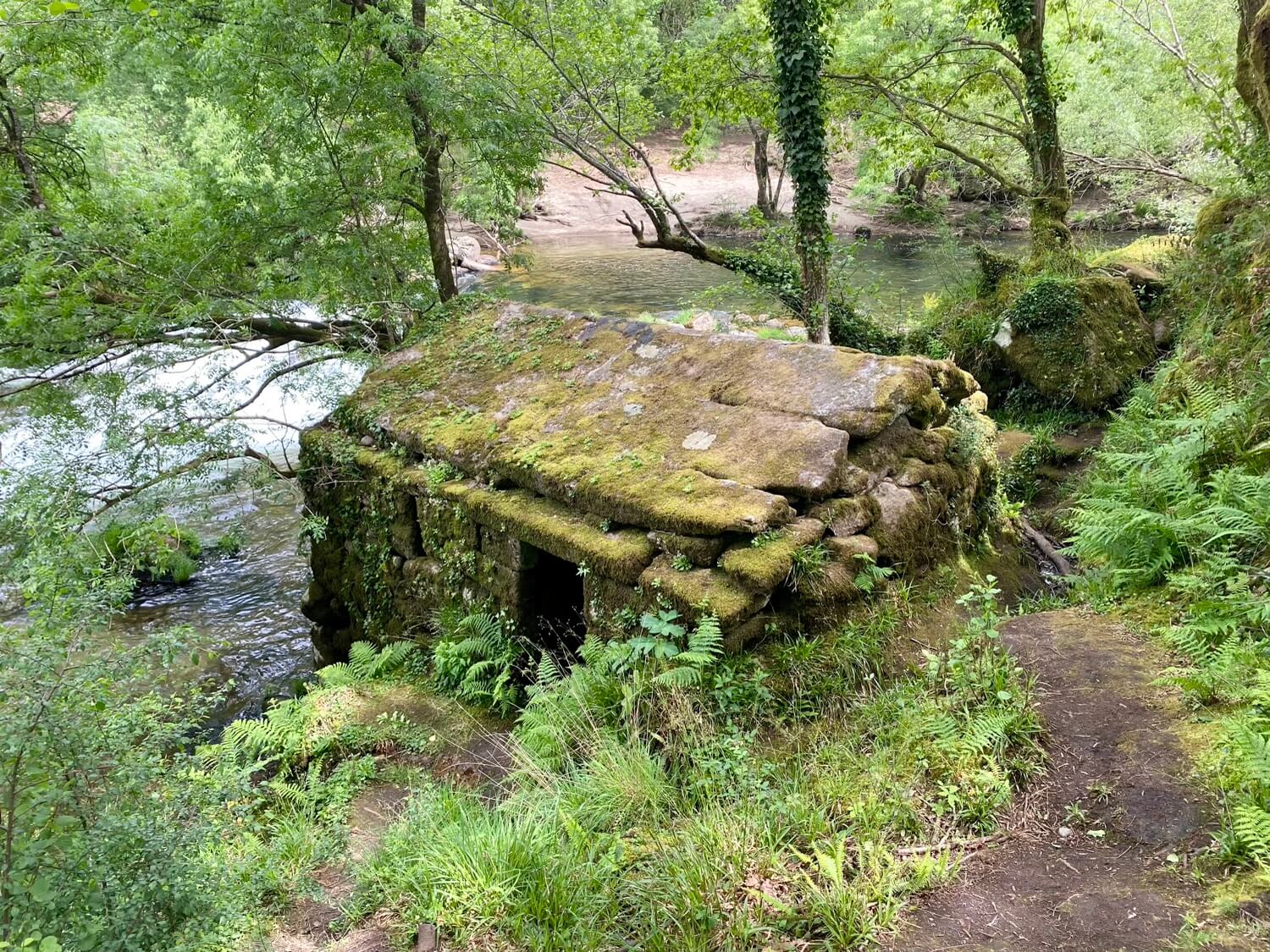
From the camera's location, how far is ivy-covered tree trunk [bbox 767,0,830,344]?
30.4 ft

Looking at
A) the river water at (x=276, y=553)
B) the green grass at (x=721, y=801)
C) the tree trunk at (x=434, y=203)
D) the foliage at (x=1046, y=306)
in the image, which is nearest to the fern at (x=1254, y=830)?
the green grass at (x=721, y=801)

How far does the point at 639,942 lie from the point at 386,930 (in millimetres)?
1151

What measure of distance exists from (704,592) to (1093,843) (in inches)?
82.4

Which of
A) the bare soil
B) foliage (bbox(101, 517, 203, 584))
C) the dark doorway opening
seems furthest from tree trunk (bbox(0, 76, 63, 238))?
the bare soil

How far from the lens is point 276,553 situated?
11.3m

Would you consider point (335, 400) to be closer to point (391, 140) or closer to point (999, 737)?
point (391, 140)

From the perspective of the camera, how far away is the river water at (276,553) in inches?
339

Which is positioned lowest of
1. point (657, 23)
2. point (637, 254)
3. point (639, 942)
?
point (639, 942)

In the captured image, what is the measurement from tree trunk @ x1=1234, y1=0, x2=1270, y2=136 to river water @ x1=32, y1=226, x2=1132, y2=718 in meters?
4.59

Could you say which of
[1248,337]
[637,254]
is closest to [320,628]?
[1248,337]

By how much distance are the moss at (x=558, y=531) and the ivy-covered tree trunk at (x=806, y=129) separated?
469cm

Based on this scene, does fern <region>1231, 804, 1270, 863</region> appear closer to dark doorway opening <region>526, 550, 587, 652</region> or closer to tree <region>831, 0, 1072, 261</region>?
dark doorway opening <region>526, 550, 587, 652</region>

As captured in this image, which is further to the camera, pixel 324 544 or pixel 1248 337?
pixel 324 544

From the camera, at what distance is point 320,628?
8156 mm
